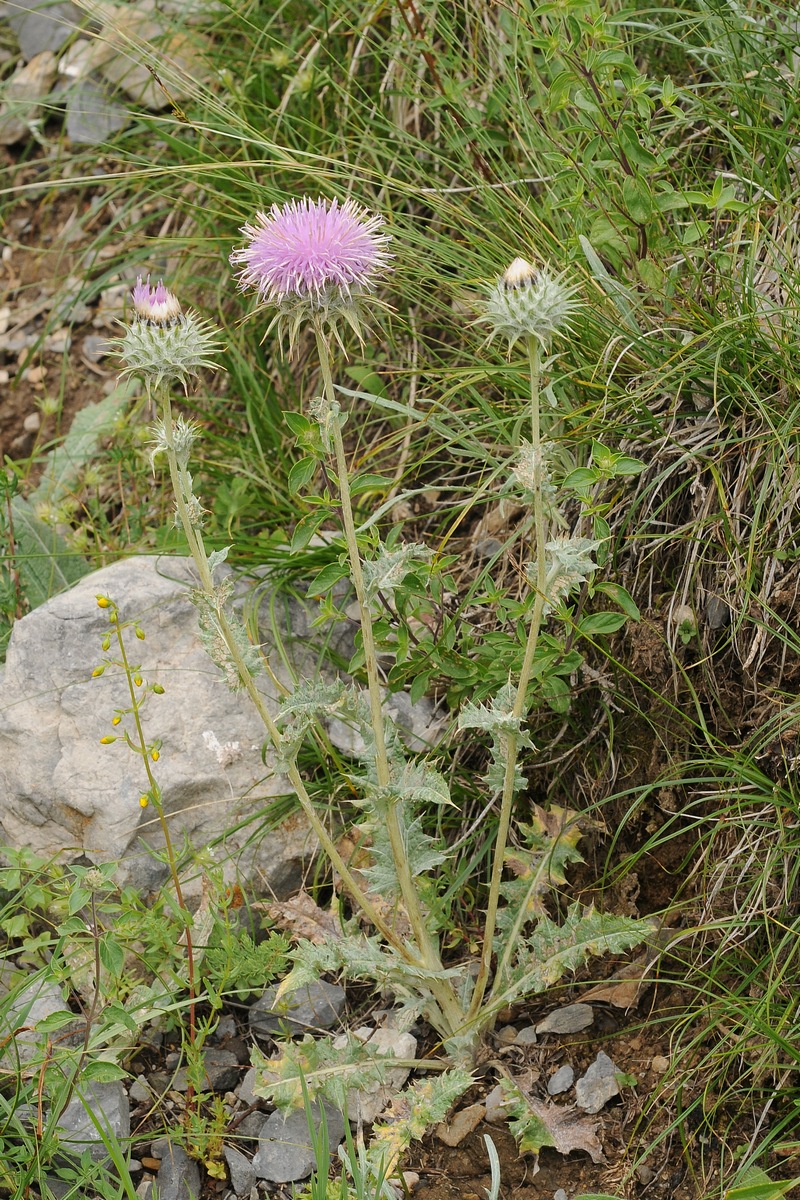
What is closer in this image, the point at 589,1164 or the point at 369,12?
the point at 589,1164

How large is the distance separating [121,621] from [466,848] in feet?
3.87

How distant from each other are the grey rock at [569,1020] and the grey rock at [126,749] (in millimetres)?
805

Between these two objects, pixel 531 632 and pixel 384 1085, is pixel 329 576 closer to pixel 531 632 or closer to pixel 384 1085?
pixel 531 632

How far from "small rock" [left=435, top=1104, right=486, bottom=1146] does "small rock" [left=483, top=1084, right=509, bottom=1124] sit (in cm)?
2

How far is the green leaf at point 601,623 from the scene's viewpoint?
8.66 ft

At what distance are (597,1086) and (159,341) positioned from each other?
1892 mm

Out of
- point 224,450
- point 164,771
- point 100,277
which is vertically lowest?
point 164,771

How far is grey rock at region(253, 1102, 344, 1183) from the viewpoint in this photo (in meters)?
2.64

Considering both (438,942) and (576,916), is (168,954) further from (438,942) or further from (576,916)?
(576,916)

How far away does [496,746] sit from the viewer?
8.52ft

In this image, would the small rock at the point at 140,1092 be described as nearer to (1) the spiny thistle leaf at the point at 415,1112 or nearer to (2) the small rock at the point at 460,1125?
(1) the spiny thistle leaf at the point at 415,1112

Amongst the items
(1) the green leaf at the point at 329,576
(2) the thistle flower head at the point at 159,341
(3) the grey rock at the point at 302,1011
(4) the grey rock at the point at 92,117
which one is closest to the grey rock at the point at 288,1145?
(3) the grey rock at the point at 302,1011

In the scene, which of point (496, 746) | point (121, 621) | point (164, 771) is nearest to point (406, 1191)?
point (496, 746)

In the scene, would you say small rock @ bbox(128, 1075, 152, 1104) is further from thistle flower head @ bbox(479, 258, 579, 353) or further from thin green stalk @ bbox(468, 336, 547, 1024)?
thistle flower head @ bbox(479, 258, 579, 353)
